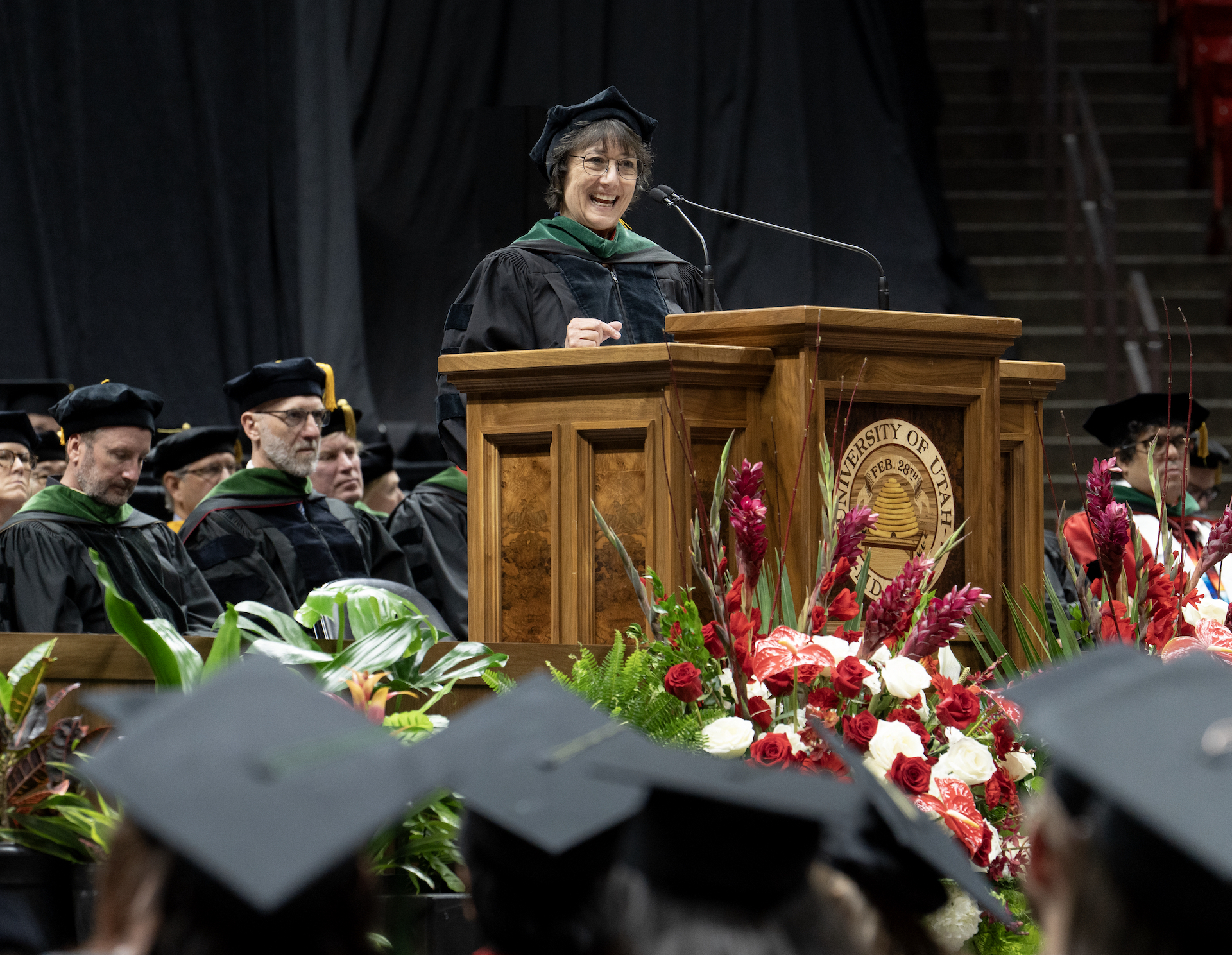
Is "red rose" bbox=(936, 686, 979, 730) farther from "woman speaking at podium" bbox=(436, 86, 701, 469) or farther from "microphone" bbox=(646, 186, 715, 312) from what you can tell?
"woman speaking at podium" bbox=(436, 86, 701, 469)

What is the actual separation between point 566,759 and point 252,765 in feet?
0.82

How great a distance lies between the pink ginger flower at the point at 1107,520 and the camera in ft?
7.54

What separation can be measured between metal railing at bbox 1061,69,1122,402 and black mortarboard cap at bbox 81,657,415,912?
7465 mm

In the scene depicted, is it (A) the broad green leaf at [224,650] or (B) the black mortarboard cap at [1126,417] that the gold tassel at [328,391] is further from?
(A) the broad green leaf at [224,650]

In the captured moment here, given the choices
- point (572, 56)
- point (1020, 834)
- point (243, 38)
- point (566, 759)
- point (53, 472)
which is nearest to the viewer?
point (566, 759)

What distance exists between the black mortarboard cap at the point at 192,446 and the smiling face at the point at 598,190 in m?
3.41

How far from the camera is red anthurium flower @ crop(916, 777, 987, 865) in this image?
83.0 inches

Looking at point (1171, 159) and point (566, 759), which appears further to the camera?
point (1171, 159)

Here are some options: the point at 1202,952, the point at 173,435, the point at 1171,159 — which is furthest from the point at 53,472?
the point at 1171,159

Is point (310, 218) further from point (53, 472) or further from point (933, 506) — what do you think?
point (933, 506)

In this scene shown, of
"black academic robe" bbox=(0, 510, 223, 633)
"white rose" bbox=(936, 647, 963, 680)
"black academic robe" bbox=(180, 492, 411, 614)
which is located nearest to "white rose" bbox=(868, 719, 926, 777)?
"white rose" bbox=(936, 647, 963, 680)

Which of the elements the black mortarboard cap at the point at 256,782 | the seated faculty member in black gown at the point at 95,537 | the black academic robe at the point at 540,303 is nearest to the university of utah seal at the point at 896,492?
the black academic robe at the point at 540,303

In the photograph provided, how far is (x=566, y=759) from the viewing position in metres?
1.22

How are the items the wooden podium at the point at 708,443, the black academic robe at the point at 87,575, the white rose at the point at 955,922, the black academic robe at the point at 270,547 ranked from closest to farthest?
the white rose at the point at 955,922, the wooden podium at the point at 708,443, the black academic robe at the point at 87,575, the black academic robe at the point at 270,547
